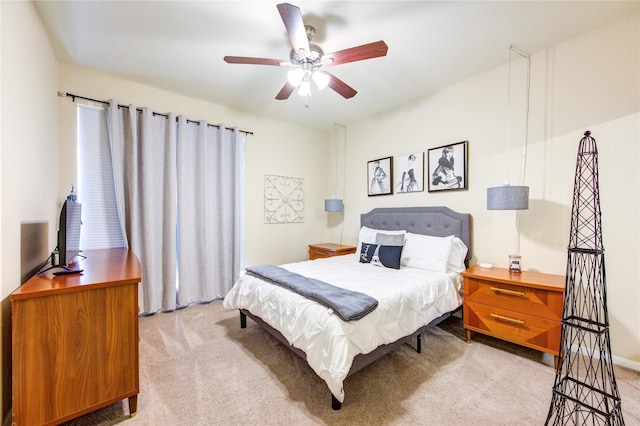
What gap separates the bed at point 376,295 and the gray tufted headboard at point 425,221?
Answer: 10 millimetres

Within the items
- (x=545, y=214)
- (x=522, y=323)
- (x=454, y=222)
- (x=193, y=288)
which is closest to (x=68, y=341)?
(x=193, y=288)

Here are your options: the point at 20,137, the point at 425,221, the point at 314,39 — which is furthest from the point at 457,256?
the point at 20,137

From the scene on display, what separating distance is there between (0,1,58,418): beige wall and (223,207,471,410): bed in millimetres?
1530

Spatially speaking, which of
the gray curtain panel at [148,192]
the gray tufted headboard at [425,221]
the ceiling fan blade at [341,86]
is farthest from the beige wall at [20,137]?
the gray tufted headboard at [425,221]

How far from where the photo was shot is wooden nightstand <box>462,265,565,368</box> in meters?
2.06

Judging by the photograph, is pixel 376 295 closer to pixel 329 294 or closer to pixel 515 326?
pixel 329 294

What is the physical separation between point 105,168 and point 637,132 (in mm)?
4929

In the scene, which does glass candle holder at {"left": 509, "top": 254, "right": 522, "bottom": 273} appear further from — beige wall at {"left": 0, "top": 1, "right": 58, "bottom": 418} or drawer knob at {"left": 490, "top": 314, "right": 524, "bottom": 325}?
beige wall at {"left": 0, "top": 1, "right": 58, "bottom": 418}

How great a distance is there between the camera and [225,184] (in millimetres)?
3676

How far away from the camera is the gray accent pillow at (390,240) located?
10.1 ft

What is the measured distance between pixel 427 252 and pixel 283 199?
2.41 metres

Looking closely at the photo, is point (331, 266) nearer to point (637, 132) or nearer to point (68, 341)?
point (68, 341)

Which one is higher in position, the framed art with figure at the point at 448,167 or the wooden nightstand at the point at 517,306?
the framed art with figure at the point at 448,167

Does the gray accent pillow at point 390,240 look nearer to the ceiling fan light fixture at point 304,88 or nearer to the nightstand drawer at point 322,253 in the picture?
the nightstand drawer at point 322,253
